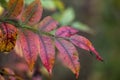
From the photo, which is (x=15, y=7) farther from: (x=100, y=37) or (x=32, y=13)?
(x=100, y=37)

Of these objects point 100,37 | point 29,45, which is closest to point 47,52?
point 29,45

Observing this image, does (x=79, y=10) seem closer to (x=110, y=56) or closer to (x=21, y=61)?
(x=110, y=56)

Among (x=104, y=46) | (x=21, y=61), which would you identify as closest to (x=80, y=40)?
(x=21, y=61)

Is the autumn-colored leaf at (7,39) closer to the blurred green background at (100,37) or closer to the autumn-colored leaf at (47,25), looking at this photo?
the autumn-colored leaf at (47,25)

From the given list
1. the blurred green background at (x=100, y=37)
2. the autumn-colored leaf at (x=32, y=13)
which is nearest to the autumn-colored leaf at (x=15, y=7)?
the autumn-colored leaf at (x=32, y=13)


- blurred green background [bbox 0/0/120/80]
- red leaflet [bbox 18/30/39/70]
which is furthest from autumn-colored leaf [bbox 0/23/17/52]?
blurred green background [bbox 0/0/120/80]

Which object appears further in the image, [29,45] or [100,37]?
[100,37]
